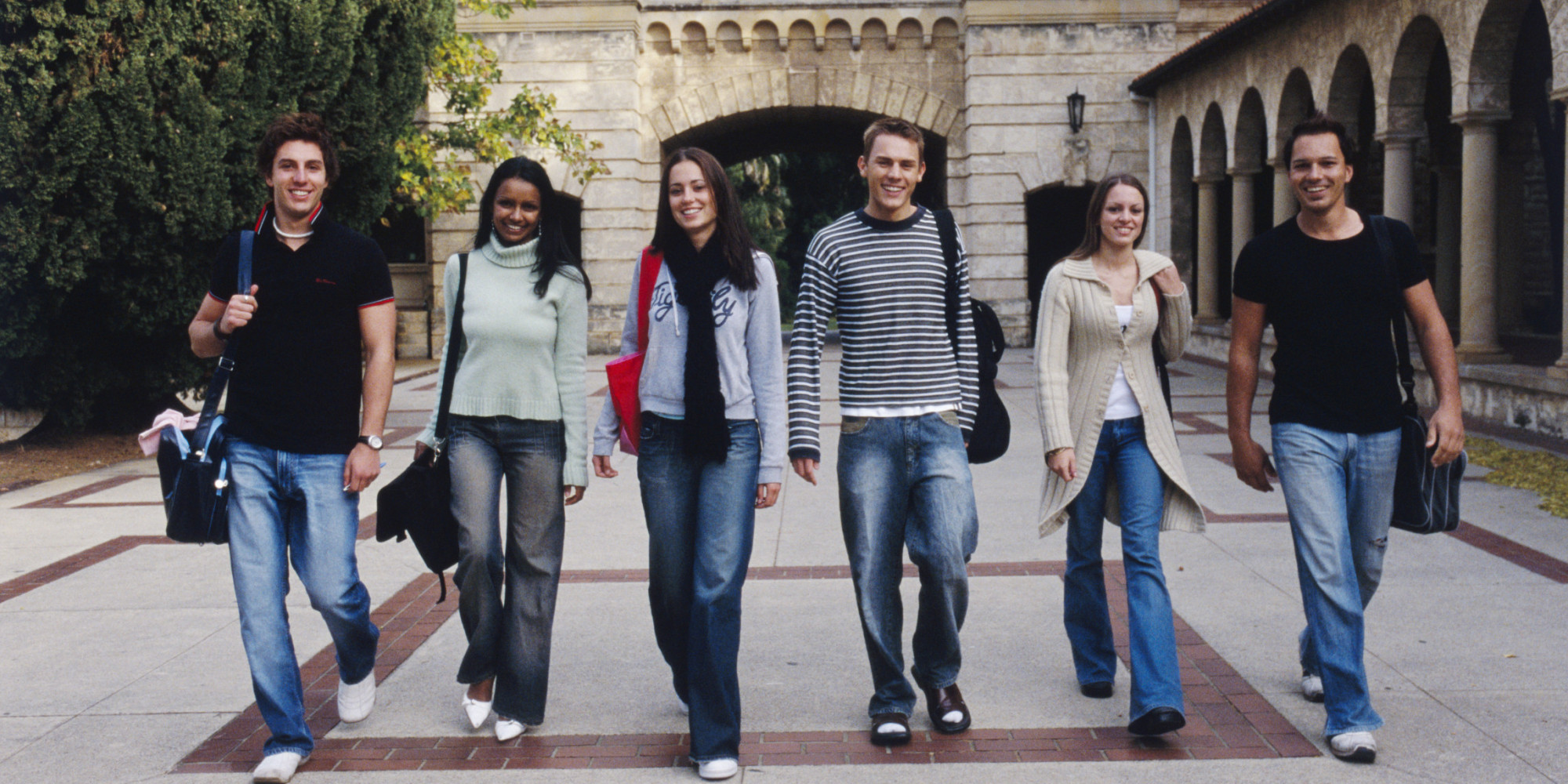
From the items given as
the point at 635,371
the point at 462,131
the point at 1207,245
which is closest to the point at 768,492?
the point at 635,371

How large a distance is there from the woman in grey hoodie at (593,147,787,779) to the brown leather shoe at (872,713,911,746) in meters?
0.46

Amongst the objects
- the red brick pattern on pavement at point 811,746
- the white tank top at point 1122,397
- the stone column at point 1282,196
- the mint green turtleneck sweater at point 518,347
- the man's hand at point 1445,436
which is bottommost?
the red brick pattern on pavement at point 811,746

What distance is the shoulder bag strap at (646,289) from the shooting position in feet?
13.7

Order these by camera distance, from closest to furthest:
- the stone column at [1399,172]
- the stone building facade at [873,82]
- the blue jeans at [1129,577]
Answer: the blue jeans at [1129,577]
the stone column at [1399,172]
the stone building facade at [873,82]

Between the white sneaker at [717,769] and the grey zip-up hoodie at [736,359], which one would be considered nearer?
the white sneaker at [717,769]

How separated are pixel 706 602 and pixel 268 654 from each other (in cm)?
130

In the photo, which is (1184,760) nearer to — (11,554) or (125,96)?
(11,554)

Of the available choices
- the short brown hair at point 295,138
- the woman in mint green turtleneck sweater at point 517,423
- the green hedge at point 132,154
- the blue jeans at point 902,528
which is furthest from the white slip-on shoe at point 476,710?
the green hedge at point 132,154

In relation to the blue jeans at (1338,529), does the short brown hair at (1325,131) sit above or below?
above

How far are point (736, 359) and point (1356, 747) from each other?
211 cm

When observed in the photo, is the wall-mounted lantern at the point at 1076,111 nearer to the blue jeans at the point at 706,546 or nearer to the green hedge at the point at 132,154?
the green hedge at the point at 132,154

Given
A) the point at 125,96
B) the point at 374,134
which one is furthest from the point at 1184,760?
the point at 374,134

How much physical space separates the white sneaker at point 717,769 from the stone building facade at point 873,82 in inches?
750

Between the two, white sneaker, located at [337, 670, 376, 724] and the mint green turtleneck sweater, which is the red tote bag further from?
white sneaker, located at [337, 670, 376, 724]
